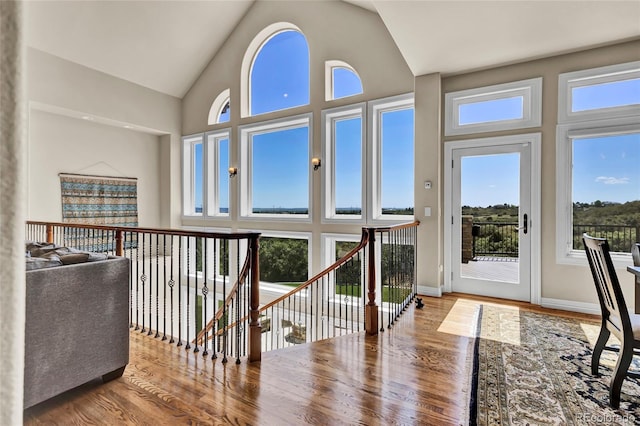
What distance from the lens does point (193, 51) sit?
6668mm

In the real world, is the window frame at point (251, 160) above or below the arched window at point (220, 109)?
below

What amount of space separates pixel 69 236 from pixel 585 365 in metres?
7.16

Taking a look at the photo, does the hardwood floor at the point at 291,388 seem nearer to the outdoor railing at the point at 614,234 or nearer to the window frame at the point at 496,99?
the outdoor railing at the point at 614,234

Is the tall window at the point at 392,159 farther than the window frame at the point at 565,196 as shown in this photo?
Yes

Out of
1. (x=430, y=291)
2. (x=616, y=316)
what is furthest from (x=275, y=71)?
(x=616, y=316)

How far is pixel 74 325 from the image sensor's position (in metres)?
2.10

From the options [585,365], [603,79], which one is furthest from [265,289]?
[603,79]

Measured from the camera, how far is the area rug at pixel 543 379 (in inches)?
78.9

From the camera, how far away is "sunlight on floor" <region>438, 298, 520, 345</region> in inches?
126

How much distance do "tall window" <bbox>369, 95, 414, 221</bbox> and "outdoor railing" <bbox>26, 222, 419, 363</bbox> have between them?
57cm

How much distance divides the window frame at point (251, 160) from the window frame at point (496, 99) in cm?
229

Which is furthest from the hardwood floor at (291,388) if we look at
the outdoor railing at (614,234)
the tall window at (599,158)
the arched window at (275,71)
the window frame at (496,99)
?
the arched window at (275,71)

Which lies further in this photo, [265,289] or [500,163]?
[265,289]

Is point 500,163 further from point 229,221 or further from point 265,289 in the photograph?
point 229,221
